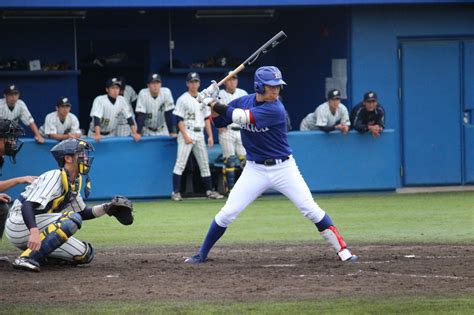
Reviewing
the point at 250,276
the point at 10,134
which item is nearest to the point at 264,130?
the point at 250,276

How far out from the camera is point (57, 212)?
9117 millimetres

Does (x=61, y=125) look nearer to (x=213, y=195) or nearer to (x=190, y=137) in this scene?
(x=190, y=137)

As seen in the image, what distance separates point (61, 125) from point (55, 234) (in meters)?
6.87

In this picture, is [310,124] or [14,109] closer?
[14,109]

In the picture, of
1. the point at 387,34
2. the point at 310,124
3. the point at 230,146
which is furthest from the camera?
the point at 387,34

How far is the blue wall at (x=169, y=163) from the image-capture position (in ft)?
50.2

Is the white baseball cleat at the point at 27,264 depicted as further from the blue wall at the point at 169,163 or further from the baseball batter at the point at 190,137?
the baseball batter at the point at 190,137

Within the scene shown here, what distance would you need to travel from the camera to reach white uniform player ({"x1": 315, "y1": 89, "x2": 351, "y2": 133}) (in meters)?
16.0

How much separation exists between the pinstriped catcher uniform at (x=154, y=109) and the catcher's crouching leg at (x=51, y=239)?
7.28 m

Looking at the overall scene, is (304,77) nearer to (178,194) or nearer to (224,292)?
(178,194)

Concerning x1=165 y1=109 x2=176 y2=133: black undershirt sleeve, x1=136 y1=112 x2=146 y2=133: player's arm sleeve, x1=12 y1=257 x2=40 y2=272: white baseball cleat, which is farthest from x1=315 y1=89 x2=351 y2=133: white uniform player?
x1=12 y1=257 x2=40 y2=272: white baseball cleat

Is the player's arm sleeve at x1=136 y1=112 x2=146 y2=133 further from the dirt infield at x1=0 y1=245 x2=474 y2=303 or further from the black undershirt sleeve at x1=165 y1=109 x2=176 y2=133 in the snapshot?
the dirt infield at x1=0 y1=245 x2=474 y2=303

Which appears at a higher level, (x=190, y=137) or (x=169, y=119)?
(x=169, y=119)

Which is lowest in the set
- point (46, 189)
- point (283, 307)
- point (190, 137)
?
point (283, 307)
